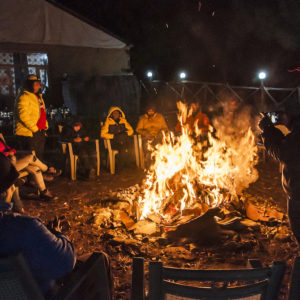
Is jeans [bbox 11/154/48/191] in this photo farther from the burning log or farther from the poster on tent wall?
the poster on tent wall

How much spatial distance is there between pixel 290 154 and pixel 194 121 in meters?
5.81

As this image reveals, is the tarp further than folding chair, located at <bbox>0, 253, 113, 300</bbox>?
Yes

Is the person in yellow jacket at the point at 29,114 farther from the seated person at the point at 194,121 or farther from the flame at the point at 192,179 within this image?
the seated person at the point at 194,121

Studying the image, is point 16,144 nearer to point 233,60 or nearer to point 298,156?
point 298,156

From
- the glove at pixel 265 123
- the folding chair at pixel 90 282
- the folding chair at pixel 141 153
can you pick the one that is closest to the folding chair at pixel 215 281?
the folding chair at pixel 90 282

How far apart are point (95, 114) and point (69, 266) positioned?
1140 centimetres

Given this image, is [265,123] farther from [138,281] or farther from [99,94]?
[99,94]

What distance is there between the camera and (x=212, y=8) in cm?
2528

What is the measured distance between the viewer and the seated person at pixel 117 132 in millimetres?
8000

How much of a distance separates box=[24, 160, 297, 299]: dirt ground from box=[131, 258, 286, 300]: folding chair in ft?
5.94

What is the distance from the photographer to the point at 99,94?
1320cm

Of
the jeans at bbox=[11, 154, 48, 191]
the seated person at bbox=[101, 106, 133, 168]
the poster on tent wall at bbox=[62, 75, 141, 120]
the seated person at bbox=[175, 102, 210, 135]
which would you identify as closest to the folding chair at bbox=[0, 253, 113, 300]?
the jeans at bbox=[11, 154, 48, 191]

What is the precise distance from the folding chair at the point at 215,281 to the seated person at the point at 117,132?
640cm

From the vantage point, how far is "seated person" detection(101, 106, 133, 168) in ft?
26.2
